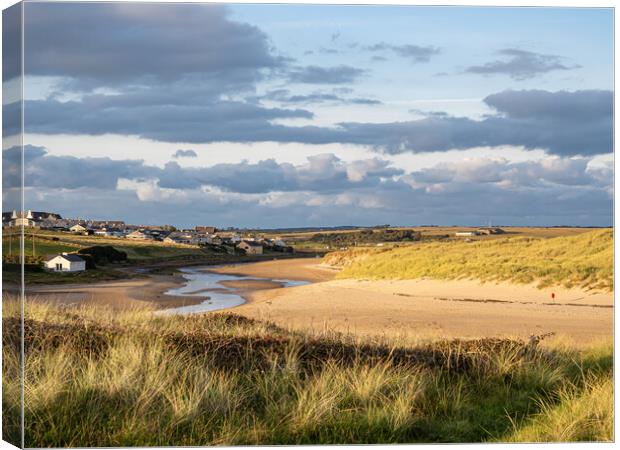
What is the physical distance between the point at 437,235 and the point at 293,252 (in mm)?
1737

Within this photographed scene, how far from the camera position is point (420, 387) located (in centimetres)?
717

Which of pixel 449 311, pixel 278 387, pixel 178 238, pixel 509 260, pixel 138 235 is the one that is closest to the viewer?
pixel 278 387

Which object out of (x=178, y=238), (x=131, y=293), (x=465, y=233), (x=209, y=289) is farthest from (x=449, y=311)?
(x=131, y=293)

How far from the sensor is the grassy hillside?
845 cm

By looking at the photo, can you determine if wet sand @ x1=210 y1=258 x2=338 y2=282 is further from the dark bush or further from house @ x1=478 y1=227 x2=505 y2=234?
house @ x1=478 y1=227 x2=505 y2=234

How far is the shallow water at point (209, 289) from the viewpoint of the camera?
8617mm

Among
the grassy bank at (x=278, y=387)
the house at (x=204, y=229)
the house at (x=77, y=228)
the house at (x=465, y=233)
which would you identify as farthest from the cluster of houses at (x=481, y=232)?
the house at (x=77, y=228)

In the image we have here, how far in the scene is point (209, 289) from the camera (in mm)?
9156

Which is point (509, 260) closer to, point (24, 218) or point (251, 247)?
point (251, 247)

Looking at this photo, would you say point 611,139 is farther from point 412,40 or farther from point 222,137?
point 222,137

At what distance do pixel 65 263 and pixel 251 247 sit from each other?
2.06 m

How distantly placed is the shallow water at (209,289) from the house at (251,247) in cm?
44

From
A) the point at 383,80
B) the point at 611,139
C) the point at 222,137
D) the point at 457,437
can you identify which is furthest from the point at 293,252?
the point at 611,139

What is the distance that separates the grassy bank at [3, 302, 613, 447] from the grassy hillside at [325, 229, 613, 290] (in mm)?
1065
